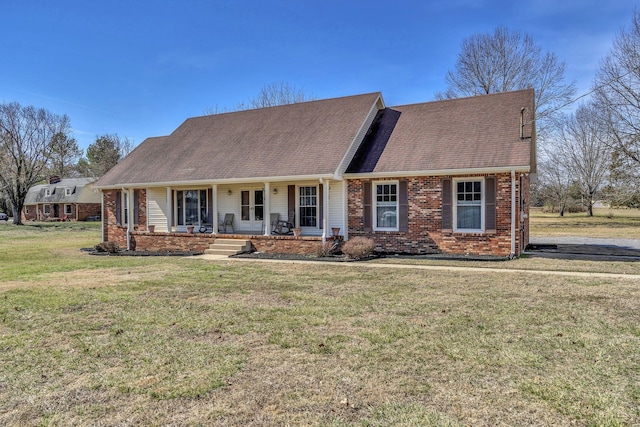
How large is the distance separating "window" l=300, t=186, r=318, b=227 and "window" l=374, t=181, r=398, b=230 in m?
2.45

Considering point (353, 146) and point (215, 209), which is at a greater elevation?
point (353, 146)

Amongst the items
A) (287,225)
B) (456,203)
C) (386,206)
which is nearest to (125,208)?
(287,225)

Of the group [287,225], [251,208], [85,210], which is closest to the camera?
[287,225]

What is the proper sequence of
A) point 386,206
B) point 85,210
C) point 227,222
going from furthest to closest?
point 85,210 < point 227,222 < point 386,206

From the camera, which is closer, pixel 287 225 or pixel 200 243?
pixel 287 225

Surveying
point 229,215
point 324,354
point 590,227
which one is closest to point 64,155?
point 229,215

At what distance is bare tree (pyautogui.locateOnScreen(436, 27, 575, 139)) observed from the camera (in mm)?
27656

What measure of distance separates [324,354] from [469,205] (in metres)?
9.51

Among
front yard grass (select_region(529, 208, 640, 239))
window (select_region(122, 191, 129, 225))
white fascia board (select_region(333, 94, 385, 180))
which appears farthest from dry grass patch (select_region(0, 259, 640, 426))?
front yard grass (select_region(529, 208, 640, 239))

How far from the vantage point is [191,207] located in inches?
696

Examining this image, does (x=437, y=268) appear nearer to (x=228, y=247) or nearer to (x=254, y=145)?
(x=228, y=247)

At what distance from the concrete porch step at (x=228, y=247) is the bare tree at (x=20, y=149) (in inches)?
1448

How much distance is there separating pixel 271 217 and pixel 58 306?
31.2ft

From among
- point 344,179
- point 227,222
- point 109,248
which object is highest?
point 344,179
